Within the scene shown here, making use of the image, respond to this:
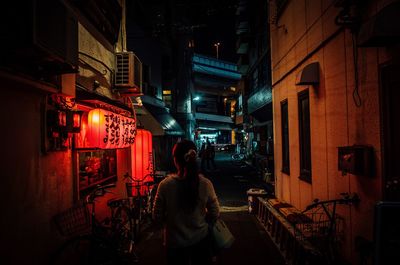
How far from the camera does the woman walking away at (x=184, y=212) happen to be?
14.2 ft

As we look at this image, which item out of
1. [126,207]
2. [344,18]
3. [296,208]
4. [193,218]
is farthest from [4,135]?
[296,208]

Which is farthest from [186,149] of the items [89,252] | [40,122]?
[89,252]

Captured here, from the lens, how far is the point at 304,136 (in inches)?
374

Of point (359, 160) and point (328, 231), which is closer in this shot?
point (359, 160)

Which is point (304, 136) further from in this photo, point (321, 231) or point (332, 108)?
point (321, 231)

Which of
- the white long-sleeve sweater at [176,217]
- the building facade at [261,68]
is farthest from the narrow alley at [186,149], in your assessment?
the building facade at [261,68]

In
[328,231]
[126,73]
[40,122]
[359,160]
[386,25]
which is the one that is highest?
[126,73]

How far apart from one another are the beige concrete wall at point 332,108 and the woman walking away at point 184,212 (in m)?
3.00

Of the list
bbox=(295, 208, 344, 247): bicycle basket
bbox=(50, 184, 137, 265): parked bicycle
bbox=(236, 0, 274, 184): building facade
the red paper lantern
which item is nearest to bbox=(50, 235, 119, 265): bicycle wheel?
bbox=(50, 184, 137, 265): parked bicycle

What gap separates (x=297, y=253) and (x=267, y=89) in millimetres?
13214

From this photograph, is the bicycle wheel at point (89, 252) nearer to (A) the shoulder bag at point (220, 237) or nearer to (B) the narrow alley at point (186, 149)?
(B) the narrow alley at point (186, 149)

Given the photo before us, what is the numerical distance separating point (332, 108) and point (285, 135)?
5.18 metres

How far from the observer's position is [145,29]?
26828 millimetres

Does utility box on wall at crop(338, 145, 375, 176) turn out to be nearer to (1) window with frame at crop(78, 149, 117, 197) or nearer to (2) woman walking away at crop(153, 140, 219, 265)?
(2) woman walking away at crop(153, 140, 219, 265)
